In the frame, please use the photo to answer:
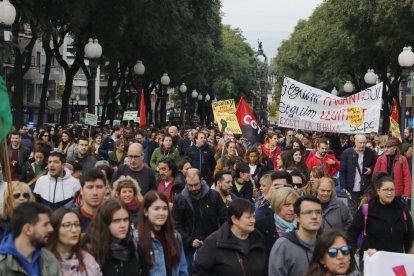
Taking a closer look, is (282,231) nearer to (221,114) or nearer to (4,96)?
(4,96)

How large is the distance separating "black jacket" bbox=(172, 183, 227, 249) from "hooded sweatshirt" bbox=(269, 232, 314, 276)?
248 centimetres

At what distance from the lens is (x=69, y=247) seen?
6.26 m

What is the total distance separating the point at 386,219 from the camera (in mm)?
8672

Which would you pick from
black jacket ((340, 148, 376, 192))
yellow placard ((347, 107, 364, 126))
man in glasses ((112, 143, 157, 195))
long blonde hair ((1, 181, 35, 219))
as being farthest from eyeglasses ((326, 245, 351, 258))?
yellow placard ((347, 107, 364, 126))

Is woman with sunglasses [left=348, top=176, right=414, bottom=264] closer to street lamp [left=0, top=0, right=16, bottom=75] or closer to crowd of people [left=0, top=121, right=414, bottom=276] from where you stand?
crowd of people [left=0, top=121, right=414, bottom=276]

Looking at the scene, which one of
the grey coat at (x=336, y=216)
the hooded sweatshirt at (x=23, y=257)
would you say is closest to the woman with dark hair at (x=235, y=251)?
the hooded sweatshirt at (x=23, y=257)

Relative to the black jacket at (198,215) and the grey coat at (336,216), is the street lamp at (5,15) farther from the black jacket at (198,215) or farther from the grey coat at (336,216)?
the grey coat at (336,216)

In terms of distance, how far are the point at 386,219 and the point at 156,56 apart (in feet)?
114

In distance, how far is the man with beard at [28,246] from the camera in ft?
19.1

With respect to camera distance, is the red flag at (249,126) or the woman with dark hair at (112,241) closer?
the woman with dark hair at (112,241)

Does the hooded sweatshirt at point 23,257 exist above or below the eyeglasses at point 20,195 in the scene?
below

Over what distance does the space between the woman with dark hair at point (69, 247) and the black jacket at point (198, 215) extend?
2.87m

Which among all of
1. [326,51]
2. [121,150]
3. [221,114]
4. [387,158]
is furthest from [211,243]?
[326,51]

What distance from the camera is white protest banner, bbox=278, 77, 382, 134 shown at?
59.4 ft
